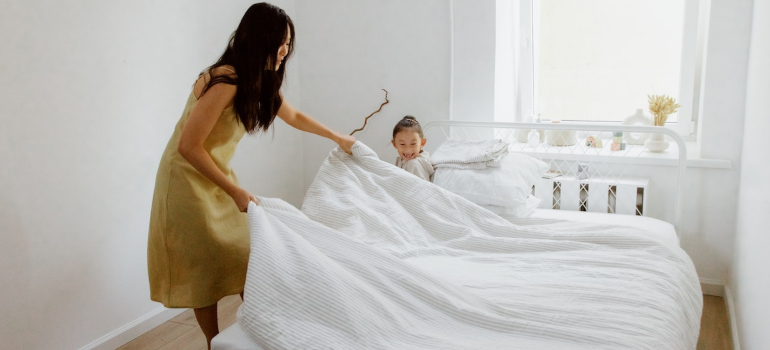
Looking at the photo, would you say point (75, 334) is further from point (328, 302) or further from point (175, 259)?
point (328, 302)

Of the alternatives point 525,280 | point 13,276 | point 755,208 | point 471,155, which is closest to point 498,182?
point 471,155

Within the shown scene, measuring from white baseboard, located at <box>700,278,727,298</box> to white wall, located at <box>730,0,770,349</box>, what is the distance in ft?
0.72

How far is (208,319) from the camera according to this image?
188 centimetres

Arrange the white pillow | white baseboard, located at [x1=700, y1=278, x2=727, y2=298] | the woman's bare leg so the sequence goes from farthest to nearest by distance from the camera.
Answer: white baseboard, located at [x1=700, y1=278, x2=727, y2=298]
the white pillow
the woman's bare leg

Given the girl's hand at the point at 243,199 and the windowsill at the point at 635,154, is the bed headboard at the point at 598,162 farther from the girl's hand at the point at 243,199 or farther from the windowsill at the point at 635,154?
the girl's hand at the point at 243,199

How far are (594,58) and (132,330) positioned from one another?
2.64m

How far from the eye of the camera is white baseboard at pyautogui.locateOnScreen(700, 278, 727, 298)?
103 inches

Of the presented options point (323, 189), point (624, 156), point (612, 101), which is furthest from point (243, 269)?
point (612, 101)

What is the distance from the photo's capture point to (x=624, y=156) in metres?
2.74

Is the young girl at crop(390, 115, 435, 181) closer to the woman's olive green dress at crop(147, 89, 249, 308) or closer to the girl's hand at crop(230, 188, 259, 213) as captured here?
the woman's olive green dress at crop(147, 89, 249, 308)

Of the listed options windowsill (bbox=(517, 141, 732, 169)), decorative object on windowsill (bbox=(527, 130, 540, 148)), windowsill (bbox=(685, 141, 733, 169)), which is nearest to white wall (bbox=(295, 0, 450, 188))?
decorative object on windowsill (bbox=(527, 130, 540, 148))

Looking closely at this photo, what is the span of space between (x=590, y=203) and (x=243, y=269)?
170 cm

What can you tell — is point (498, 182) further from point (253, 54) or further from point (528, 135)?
point (253, 54)

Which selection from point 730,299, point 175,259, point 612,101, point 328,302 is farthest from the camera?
point 612,101
